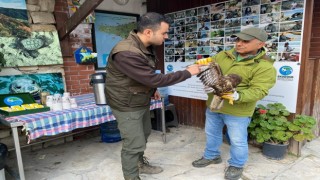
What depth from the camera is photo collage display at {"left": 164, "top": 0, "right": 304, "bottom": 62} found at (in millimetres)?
2812

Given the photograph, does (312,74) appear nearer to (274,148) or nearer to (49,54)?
(274,148)

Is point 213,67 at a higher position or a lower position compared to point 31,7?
lower

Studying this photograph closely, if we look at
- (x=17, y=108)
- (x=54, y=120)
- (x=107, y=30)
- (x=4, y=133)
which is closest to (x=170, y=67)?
(x=107, y=30)

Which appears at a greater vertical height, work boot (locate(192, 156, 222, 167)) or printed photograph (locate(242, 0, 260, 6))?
printed photograph (locate(242, 0, 260, 6))

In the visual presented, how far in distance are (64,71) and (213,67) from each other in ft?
7.75

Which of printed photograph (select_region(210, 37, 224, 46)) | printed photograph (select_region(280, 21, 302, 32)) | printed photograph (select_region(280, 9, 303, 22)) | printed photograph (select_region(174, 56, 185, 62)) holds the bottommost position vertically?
printed photograph (select_region(174, 56, 185, 62))

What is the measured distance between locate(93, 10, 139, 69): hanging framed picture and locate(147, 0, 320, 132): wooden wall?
569mm

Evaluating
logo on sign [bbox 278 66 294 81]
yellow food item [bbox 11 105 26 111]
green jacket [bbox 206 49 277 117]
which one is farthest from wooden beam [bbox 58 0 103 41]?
logo on sign [bbox 278 66 294 81]

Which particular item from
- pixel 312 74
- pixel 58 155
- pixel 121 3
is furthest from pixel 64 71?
pixel 312 74

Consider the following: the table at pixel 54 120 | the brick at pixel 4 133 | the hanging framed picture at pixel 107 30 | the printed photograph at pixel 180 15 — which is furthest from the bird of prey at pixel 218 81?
the brick at pixel 4 133

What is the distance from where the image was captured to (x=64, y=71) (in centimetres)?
353

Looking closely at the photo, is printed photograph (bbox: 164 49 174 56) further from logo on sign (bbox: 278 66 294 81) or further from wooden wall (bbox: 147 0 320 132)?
logo on sign (bbox: 278 66 294 81)

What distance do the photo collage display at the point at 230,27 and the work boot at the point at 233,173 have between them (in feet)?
4.82

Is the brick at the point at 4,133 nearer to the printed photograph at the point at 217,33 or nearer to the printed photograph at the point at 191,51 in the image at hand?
the printed photograph at the point at 191,51
